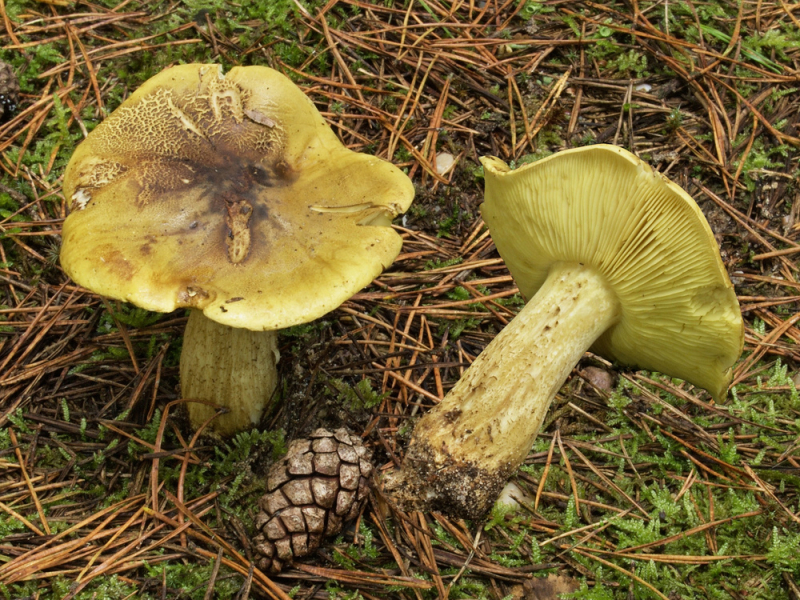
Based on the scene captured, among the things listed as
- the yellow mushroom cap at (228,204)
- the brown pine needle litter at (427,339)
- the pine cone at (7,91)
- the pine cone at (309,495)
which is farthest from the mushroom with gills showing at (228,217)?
the pine cone at (7,91)

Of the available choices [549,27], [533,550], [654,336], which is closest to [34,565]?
[533,550]

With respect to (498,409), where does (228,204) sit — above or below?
above

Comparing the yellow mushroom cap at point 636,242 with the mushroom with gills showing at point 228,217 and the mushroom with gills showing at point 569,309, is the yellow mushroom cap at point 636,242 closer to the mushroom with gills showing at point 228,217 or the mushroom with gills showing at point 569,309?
the mushroom with gills showing at point 569,309

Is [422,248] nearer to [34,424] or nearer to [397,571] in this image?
[397,571]

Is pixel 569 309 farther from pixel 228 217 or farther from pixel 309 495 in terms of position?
pixel 228 217

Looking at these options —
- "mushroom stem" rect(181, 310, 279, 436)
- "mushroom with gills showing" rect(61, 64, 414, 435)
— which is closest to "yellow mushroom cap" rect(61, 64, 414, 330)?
"mushroom with gills showing" rect(61, 64, 414, 435)

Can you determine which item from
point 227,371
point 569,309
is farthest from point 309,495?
point 569,309
